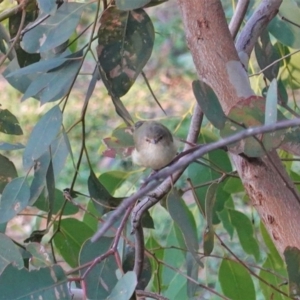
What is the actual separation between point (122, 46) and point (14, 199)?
0.62 feet

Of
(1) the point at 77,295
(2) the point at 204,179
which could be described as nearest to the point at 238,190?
(2) the point at 204,179

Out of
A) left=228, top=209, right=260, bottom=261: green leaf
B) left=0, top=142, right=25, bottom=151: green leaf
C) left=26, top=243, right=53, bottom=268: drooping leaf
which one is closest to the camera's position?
left=26, top=243, right=53, bottom=268: drooping leaf

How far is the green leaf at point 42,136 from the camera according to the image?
616mm

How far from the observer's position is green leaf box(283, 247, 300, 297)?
1.82ft

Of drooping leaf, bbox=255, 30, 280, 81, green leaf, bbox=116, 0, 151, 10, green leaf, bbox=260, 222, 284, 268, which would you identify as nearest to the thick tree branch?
drooping leaf, bbox=255, 30, 280, 81

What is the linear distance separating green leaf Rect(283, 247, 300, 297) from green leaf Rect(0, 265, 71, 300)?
0.60 feet

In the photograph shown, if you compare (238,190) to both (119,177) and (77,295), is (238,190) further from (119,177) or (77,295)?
(77,295)

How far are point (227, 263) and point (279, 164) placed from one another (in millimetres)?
285

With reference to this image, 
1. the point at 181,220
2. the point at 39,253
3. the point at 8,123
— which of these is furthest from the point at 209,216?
the point at 8,123

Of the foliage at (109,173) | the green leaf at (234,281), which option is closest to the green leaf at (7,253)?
the foliage at (109,173)

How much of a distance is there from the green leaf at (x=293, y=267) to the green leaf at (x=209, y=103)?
4.7 inches

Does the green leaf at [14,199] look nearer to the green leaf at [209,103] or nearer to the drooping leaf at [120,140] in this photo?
the drooping leaf at [120,140]

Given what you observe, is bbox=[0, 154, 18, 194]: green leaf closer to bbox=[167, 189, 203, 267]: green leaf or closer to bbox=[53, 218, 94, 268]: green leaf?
bbox=[53, 218, 94, 268]: green leaf

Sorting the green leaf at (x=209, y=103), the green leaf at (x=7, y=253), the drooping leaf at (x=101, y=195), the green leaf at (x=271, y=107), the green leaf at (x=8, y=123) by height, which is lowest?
the drooping leaf at (x=101, y=195)
